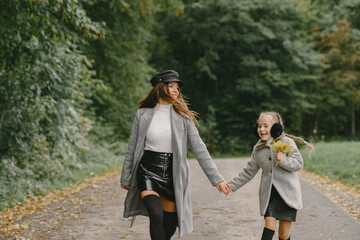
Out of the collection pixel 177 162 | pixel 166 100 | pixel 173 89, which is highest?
pixel 173 89

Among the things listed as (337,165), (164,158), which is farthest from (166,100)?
(337,165)

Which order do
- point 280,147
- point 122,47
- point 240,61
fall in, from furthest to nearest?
point 240,61 < point 122,47 < point 280,147

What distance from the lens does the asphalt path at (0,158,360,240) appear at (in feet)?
18.9

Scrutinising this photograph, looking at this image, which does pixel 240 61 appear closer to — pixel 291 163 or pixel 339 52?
Result: pixel 339 52

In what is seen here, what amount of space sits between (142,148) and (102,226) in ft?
8.99

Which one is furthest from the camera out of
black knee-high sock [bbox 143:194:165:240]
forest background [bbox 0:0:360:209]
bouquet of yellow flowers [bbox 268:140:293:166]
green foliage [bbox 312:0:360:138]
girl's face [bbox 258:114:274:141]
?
green foliage [bbox 312:0:360:138]

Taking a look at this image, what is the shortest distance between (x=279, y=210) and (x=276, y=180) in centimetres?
29

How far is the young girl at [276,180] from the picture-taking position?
4.09m

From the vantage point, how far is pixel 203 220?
264 inches

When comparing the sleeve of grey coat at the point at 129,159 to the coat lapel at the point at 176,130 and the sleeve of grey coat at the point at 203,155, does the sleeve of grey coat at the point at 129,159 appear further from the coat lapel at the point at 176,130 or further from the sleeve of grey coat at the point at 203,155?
the sleeve of grey coat at the point at 203,155

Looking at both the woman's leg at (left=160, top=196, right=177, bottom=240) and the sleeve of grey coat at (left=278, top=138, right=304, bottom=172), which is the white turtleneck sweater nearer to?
the woman's leg at (left=160, top=196, right=177, bottom=240)

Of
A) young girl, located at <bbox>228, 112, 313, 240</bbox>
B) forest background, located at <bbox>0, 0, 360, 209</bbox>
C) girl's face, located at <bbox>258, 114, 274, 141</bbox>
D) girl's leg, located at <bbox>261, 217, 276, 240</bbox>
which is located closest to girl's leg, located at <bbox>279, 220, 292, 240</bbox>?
young girl, located at <bbox>228, 112, 313, 240</bbox>

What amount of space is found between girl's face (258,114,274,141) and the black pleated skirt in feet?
1.95

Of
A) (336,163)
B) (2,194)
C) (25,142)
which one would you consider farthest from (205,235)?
(336,163)
